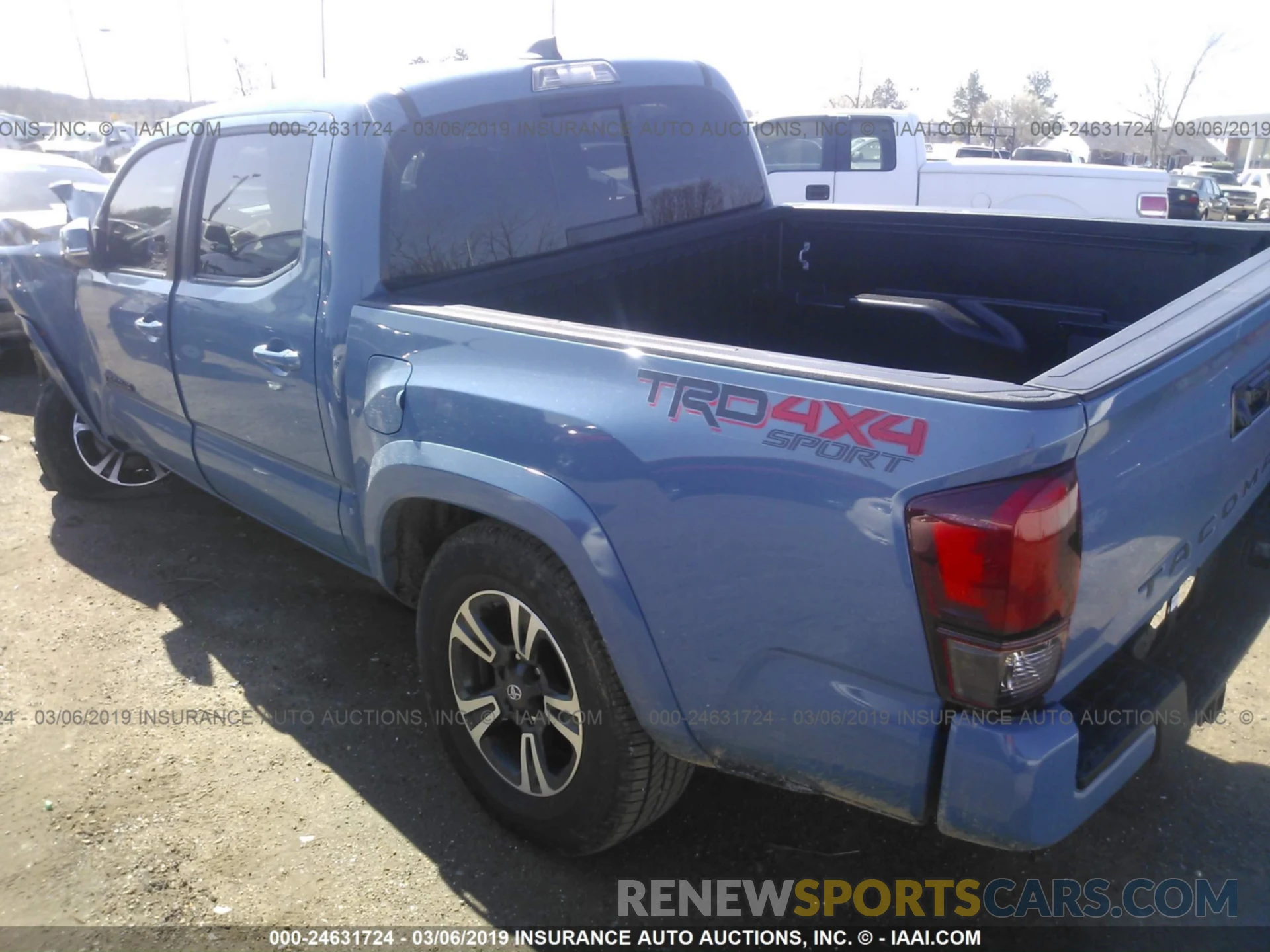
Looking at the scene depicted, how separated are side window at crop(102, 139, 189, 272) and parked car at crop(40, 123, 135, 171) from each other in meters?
20.5

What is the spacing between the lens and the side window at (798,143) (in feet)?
33.7

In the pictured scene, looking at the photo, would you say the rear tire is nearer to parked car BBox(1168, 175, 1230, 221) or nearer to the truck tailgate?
the truck tailgate

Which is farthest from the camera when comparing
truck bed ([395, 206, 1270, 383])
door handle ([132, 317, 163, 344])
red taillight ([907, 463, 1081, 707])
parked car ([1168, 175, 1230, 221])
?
parked car ([1168, 175, 1230, 221])

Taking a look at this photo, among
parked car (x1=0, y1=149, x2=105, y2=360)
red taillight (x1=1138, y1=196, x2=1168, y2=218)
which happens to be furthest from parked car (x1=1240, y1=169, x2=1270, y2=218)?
parked car (x1=0, y1=149, x2=105, y2=360)

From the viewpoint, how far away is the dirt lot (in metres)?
2.54

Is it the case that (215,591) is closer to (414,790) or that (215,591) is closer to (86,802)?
(86,802)

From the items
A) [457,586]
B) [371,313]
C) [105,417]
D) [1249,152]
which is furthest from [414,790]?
[1249,152]

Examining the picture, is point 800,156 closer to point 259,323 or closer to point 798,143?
point 798,143

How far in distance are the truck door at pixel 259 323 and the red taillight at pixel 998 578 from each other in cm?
192

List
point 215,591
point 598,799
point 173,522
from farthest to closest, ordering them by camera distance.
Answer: point 173,522, point 215,591, point 598,799

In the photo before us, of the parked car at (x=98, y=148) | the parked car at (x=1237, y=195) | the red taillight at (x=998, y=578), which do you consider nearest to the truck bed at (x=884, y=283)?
the red taillight at (x=998, y=578)

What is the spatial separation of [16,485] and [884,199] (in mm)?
8303

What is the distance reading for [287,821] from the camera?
9.26ft

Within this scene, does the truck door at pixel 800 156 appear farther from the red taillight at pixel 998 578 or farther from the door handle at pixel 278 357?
the red taillight at pixel 998 578
